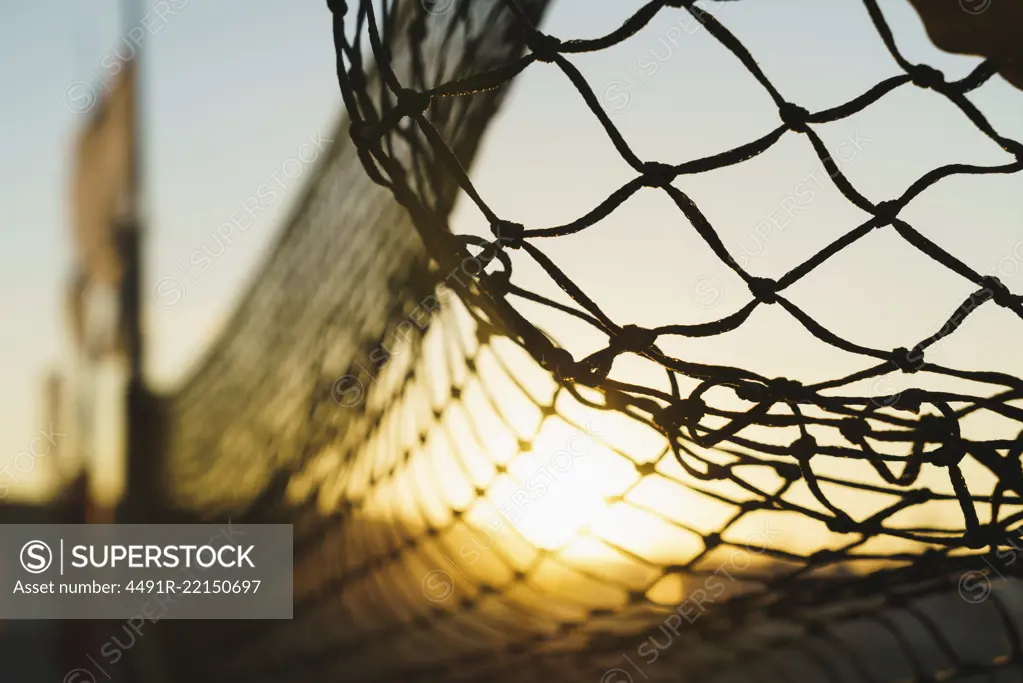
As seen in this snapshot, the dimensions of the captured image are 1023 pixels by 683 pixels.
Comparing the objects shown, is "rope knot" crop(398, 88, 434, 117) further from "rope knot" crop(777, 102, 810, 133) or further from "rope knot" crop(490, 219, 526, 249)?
"rope knot" crop(777, 102, 810, 133)

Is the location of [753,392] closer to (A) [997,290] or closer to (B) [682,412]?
(B) [682,412]

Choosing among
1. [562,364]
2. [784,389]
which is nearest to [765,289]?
[784,389]

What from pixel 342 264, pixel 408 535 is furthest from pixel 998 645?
pixel 342 264

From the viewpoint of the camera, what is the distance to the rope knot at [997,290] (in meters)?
0.68

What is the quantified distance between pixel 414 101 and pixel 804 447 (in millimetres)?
482

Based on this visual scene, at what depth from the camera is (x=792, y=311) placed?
0.71 m

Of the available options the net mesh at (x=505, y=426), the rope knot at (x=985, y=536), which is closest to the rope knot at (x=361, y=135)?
the net mesh at (x=505, y=426)

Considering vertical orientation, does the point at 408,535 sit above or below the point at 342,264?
below

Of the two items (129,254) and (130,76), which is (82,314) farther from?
(129,254)

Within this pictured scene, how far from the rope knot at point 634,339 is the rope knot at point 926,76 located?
287mm

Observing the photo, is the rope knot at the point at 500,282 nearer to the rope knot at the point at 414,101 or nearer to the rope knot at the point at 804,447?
the rope knot at the point at 414,101

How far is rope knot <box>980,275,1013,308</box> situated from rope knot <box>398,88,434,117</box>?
51cm

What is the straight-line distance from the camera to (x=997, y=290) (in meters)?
0.69

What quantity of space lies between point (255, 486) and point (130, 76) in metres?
2.66
